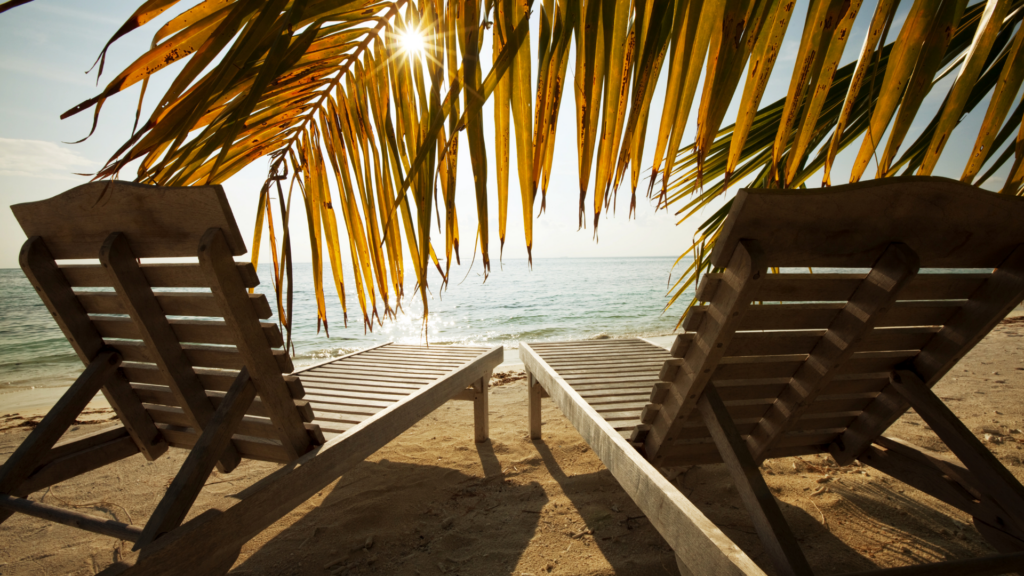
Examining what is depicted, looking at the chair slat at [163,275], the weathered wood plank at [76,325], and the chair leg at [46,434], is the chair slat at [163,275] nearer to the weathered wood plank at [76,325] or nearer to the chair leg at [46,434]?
the weathered wood plank at [76,325]

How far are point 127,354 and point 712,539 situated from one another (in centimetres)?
204

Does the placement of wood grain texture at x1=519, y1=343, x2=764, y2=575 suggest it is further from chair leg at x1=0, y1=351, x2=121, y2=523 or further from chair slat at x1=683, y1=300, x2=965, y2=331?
chair leg at x1=0, y1=351, x2=121, y2=523

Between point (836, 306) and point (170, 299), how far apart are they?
2104 mm

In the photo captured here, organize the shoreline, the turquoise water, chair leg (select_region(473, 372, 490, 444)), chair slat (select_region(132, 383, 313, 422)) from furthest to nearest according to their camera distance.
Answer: the turquoise water, the shoreline, chair leg (select_region(473, 372, 490, 444)), chair slat (select_region(132, 383, 313, 422))

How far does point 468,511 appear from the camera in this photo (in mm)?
2359

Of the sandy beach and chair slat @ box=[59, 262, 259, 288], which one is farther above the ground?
chair slat @ box=[59, 262, 259, 288]

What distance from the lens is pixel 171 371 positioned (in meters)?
1.50

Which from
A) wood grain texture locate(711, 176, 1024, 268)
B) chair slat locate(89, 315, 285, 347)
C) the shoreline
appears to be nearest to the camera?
wood grain texture locate(711, 176, 1024, 268)

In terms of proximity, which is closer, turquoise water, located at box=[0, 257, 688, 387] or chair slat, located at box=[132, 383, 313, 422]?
chair slat, located at box=[132, 383, 313, 422]

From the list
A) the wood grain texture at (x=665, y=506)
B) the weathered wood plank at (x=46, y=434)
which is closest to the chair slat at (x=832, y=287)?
the wood grain texture at (x=665, y=506)

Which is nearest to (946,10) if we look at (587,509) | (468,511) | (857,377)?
(857,377)

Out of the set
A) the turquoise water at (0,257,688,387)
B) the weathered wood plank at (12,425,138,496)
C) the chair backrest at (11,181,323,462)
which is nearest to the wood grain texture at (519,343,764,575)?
the chair backrest at (11,181,323,462)

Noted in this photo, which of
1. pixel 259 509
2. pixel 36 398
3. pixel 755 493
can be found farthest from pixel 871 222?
pixel 36 398

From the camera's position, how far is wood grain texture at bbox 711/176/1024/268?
1.07 m
